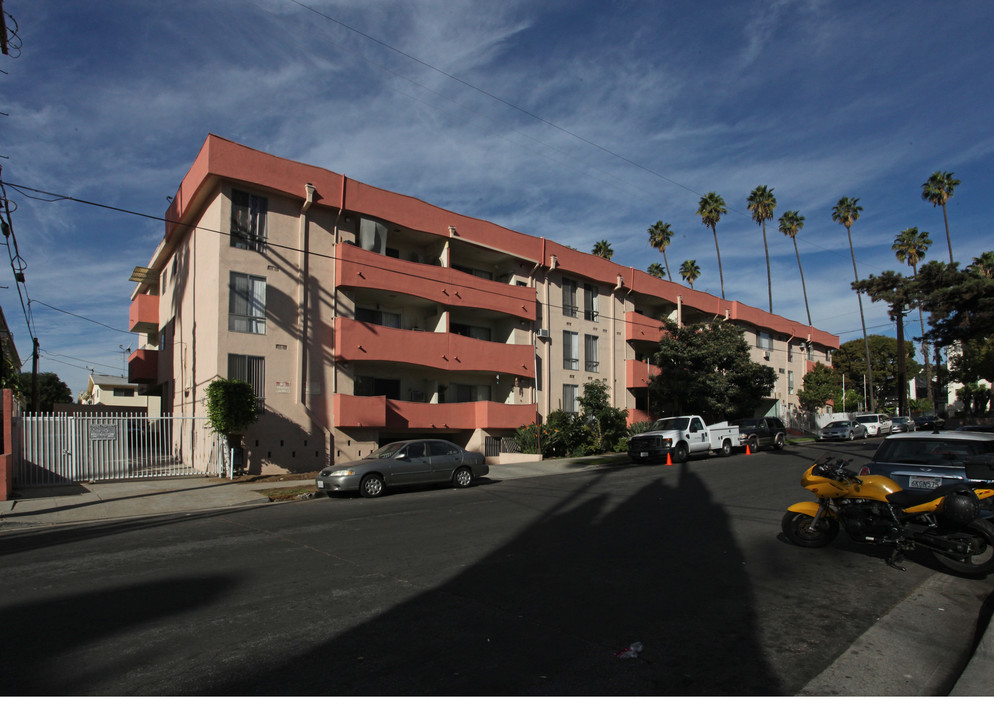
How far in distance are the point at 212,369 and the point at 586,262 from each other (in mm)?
19739

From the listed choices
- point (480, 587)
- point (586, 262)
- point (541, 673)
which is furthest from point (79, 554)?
point (586, 262)

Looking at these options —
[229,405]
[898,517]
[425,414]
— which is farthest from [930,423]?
[229,405]

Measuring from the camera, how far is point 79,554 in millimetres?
8680

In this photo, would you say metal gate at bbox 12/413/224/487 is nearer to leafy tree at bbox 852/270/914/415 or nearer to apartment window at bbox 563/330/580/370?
apartment window at bbox 563/330/580/370

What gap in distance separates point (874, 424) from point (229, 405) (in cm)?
4248

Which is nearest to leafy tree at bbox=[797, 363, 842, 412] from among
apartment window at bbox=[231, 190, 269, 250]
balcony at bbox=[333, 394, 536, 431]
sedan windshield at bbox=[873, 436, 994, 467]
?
balcony at bbox=[333, 394, 536, 431]

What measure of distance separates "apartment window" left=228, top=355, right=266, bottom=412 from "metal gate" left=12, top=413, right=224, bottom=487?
6.01 feet

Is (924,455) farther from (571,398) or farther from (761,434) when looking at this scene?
(571,398)

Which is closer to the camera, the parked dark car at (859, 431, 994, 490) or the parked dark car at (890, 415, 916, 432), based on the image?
the parked dark car at (859, 431, 994, 490)

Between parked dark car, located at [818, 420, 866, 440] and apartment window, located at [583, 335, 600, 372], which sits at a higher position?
apartment window, located at [583, 335, 600, 372]

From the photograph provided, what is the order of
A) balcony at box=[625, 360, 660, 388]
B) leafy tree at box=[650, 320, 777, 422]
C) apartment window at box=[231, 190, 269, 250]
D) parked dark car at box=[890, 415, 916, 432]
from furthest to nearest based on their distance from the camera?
parked dark car at box=[890, 415, 916, 432]
balcony at box=[625, 360, 660, 388]
leafy tree at box=[650, 320, 777, 422]
apartment window at box=[231, 190, 269, 250]

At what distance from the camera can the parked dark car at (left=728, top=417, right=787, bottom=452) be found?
28.7 m

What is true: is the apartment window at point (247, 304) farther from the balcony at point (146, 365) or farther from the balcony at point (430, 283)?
the balcony at point (146, 365)

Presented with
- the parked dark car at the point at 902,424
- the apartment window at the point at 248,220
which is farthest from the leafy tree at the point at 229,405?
the parked dark car at the point at 902,424
